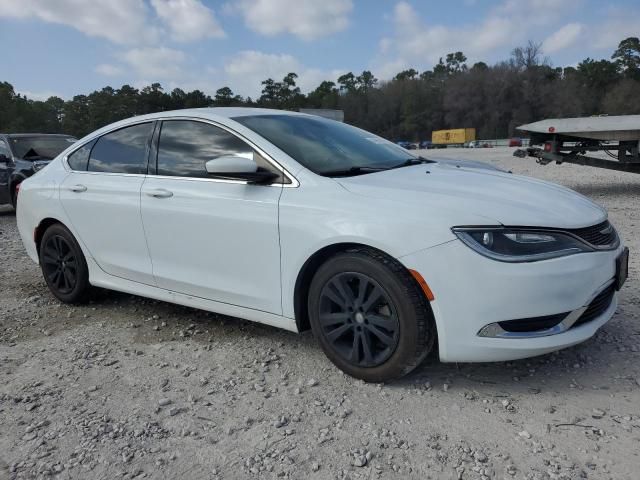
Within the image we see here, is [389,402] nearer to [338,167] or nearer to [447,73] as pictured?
[338,167]

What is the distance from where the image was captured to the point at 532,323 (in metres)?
2.52

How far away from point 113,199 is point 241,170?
4.44 ft

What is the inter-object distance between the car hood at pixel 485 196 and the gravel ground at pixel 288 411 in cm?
91

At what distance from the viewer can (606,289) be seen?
2727 mm

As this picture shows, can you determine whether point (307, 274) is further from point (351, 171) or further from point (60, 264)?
point (60, 264)

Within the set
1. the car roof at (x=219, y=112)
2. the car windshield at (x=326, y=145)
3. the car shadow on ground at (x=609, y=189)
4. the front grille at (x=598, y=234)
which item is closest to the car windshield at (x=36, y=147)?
the car roof at (x=219, y=112)

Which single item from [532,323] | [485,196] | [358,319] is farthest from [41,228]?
[532,323]

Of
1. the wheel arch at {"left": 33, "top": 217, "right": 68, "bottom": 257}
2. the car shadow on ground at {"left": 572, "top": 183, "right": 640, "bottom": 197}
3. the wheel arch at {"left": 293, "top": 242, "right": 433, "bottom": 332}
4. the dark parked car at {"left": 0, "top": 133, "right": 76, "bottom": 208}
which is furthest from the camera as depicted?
the car shadow on ground at {"left": 572, "top": 183, "right": 640, "bottom": 197}

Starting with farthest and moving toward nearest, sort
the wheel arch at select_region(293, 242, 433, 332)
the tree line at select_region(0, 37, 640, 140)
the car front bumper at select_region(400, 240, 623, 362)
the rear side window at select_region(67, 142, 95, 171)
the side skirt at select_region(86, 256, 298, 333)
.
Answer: the tree line at select_region(0, 37, 640, 140) < the rear side window at select_region(67, 142, 95, 171) < the side skirt at select_region(86, 256, 298, 333) < the wheel arch at select_region(293, 242, 433, 332) < the car front bumper at select_region(400, 240, 623, 362)

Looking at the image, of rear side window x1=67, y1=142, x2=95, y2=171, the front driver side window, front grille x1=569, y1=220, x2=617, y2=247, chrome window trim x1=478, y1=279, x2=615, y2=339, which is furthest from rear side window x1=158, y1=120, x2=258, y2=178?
front grille x1=569, y1=220, x2=617, y2=247

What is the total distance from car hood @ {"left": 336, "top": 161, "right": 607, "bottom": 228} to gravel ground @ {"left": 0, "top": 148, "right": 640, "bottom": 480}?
35.8 inches

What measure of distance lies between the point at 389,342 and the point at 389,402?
31cm

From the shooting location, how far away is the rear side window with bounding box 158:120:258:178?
3.29 m

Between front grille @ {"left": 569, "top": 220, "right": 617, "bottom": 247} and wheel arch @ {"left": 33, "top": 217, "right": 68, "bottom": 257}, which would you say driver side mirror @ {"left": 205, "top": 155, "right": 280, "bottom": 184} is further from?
wheel arch @ {"left": 33, "top": 217, "right": 68, "bottom": 257}
